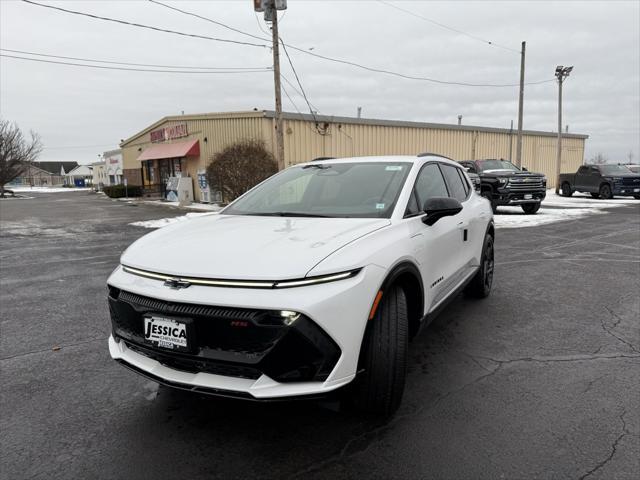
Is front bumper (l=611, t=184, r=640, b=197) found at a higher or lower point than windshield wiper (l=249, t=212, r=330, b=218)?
lower

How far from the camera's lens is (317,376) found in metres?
2.26

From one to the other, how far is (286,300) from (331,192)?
170 cm

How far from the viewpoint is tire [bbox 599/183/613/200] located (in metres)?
23.4

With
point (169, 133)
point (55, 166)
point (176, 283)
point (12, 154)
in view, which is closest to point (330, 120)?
point (169, 133)

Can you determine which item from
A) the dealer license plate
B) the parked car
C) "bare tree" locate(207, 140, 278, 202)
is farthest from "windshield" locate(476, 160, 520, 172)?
the dealer license plate

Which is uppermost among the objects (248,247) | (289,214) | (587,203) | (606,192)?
(289,214)

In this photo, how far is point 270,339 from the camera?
2.22 meters

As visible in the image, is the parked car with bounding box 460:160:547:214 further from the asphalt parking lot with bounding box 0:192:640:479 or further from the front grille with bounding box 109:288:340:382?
the front grille with bounding box 109:288:340:382

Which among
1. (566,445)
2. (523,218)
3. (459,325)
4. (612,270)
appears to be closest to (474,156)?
(523,218)

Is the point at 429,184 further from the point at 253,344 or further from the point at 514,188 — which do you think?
the point at 514,188

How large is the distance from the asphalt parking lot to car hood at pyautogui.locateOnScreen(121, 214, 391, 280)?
100 cm

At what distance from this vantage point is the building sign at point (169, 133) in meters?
27.0

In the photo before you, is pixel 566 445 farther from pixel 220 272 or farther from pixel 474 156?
pixel 474 156

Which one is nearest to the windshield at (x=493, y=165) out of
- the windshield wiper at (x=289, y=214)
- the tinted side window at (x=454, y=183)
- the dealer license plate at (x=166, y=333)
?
the tinted side window at (x=454, y=183)
